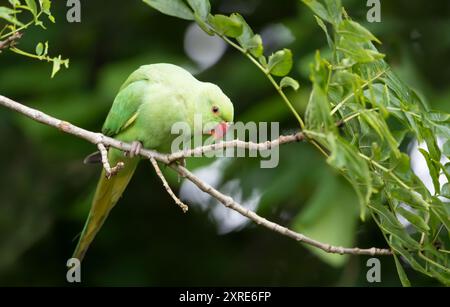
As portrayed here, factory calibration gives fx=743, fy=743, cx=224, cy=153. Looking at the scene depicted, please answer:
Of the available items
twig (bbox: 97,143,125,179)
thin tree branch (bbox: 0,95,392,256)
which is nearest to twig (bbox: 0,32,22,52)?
thin tree branch (bbox: 0,95,392,256)

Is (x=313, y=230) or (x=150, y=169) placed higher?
(x=150, y=169)

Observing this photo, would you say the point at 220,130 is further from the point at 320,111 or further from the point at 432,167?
the point at 320,111

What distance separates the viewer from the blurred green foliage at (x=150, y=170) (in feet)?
19.1

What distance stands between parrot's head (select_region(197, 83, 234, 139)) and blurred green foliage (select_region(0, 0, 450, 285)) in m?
1.42

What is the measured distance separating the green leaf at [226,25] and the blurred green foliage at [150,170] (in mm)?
2596

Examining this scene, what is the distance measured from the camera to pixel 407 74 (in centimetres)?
549

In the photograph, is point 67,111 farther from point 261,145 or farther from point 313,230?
point 261,145

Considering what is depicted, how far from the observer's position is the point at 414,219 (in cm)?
302

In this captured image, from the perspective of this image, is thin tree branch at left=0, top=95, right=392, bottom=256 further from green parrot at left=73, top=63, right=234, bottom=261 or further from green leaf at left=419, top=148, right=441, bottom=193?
green parrot at left=73, top=63, right=234, bottom=261

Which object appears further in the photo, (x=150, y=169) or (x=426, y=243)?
(x=150, y=169)

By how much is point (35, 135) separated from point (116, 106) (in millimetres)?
1749

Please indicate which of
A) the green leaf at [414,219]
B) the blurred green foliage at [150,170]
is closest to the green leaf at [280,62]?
the green leaf at [414,219]

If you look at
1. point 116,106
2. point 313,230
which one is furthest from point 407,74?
point 116,106

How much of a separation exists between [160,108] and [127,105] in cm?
28
